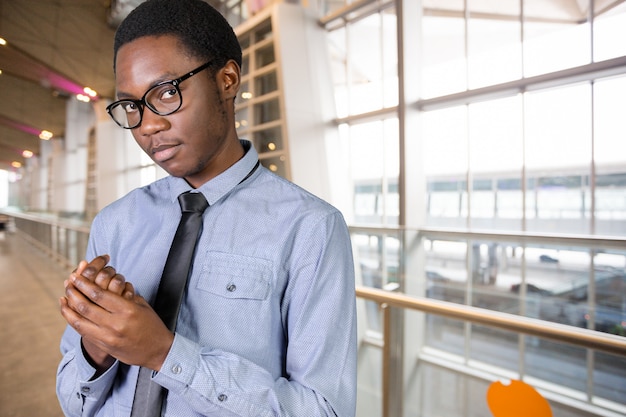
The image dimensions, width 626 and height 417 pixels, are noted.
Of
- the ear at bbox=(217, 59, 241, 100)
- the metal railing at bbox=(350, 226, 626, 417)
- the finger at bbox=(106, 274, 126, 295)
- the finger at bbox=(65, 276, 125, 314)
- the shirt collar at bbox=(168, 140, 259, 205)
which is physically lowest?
the metal railing at bbox=(350, 226, 626, 417)

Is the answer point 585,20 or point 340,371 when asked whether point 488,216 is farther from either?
point 340,371

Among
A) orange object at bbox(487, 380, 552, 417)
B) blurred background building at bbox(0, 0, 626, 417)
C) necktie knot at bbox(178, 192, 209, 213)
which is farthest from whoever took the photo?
blurred background building at bbox(0, 0, 626, 417)

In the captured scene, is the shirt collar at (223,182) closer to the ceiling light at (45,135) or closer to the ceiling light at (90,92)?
the ceiling light at (90,92)

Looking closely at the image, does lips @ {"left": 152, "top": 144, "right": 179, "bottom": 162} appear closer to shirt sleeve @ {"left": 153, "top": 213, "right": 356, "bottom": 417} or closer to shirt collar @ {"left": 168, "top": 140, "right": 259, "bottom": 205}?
shirt collar @ {"left": 168, "top": 140, "right": 259, "bottom": 205}

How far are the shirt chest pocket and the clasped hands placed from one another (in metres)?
0.16

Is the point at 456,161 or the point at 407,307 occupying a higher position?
the point at 456,161

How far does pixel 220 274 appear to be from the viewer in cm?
74

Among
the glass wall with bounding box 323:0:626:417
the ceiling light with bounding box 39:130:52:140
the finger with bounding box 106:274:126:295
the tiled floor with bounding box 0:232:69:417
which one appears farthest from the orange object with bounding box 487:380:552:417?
the glass wall with bounding box 323:0:626:417

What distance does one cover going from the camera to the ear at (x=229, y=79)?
77cm

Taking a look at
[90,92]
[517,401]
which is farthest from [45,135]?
[517,401]

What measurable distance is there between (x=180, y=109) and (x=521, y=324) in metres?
1.17

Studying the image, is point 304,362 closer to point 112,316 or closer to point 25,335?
point 112,316

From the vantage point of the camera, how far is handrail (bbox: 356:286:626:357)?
1068 millimetres

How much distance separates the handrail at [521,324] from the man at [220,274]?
773 millimetres
